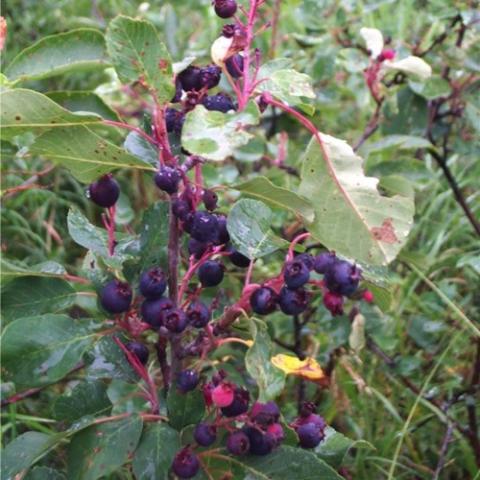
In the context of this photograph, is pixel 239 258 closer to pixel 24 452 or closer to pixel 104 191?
pixel 104 191

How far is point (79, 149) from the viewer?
2.90ft

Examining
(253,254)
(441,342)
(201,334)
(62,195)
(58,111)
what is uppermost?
(58,111)

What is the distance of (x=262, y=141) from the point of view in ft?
5.94

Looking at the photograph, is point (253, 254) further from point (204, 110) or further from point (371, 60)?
point (371, 60)

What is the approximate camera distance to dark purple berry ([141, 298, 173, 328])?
917 millimetres

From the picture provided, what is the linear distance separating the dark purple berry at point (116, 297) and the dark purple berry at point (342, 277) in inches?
8.7

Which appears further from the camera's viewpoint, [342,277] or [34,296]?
[34,296]

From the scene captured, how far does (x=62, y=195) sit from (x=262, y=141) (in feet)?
3.00

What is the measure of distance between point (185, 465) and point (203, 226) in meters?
0.27

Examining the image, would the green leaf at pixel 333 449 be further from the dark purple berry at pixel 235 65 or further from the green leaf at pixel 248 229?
the dark purple berry at pixel 235 65

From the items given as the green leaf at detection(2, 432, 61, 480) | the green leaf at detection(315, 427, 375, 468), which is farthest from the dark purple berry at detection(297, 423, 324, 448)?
the green leaf at detection(2, 432, 61, 480)

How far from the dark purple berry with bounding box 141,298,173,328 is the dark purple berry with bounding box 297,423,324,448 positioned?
0.23m

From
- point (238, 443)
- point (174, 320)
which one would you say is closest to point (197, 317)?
point (174, 320)

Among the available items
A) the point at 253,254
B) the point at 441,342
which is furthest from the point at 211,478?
the point at 441,342
